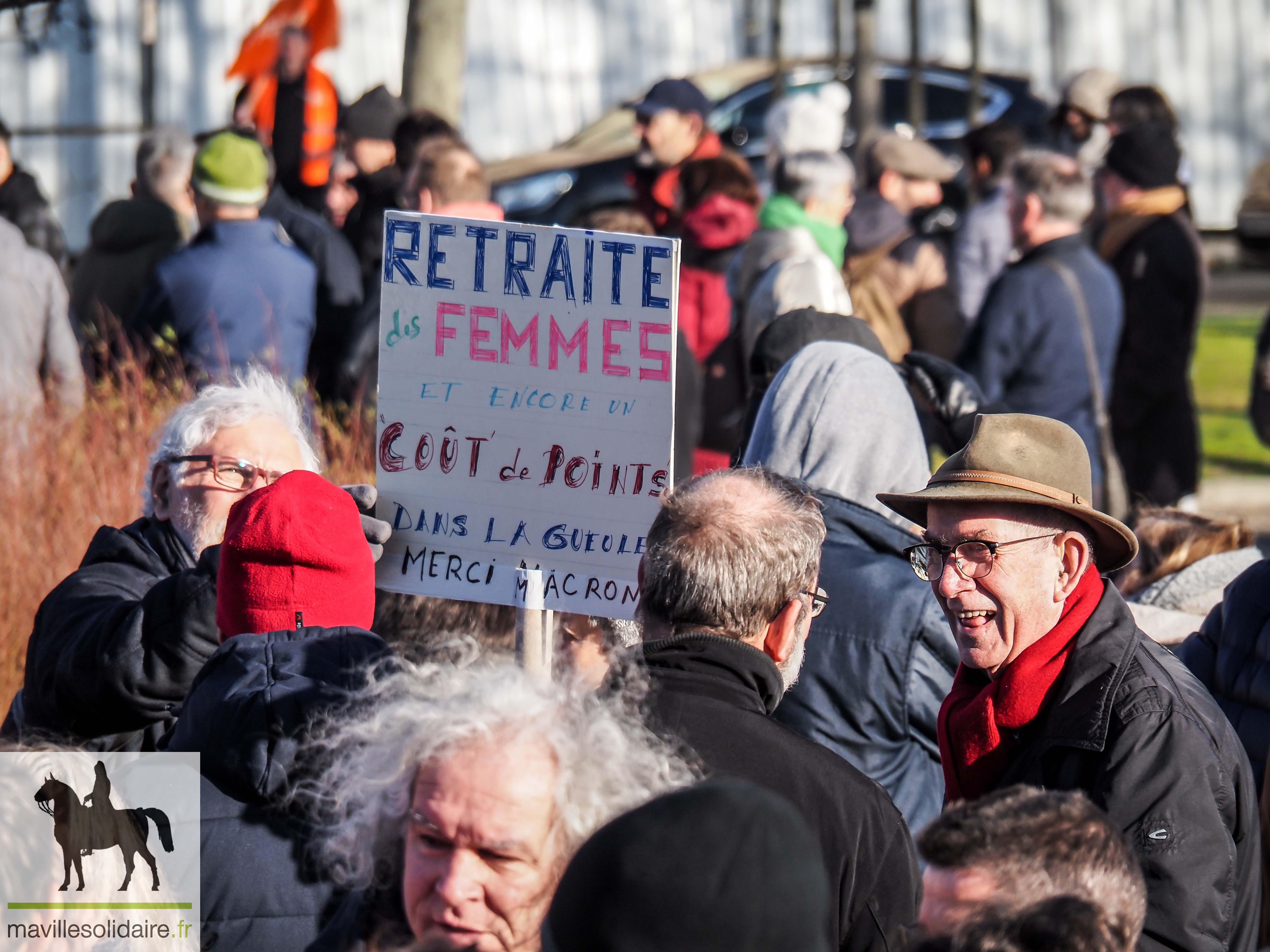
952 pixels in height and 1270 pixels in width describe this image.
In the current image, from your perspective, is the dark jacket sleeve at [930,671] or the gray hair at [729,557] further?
the dark jacket sleeve at [930,671]

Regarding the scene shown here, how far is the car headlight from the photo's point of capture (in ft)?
42.5

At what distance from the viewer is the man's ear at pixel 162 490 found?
3596 millimetres

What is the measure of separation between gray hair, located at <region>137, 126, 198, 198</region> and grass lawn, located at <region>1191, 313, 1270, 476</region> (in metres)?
6.11

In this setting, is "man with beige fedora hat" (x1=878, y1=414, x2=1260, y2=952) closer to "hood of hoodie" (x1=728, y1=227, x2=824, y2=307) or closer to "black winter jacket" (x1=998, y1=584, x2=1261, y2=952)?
"black winter jacket" (x1=998, y1=584, x2=1261, y2=952)

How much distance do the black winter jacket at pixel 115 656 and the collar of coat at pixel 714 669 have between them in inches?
35.4

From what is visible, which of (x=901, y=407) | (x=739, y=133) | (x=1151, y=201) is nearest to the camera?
(x=901, y=407)

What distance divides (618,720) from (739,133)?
1275 cm

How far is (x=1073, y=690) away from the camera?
106 inches

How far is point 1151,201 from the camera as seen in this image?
22.2ft

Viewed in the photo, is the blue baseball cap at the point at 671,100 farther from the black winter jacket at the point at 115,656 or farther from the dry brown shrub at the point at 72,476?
the black winter jacket at the point at 115,656

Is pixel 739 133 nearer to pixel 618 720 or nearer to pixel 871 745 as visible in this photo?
pixel 871 745

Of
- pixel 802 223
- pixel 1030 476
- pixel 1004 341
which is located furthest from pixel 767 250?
pixel 1030 476

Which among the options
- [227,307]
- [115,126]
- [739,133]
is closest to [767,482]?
[227,307]

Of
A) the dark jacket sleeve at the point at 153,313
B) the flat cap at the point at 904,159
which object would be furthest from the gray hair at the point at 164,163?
the flat cap at the point at 904,159
